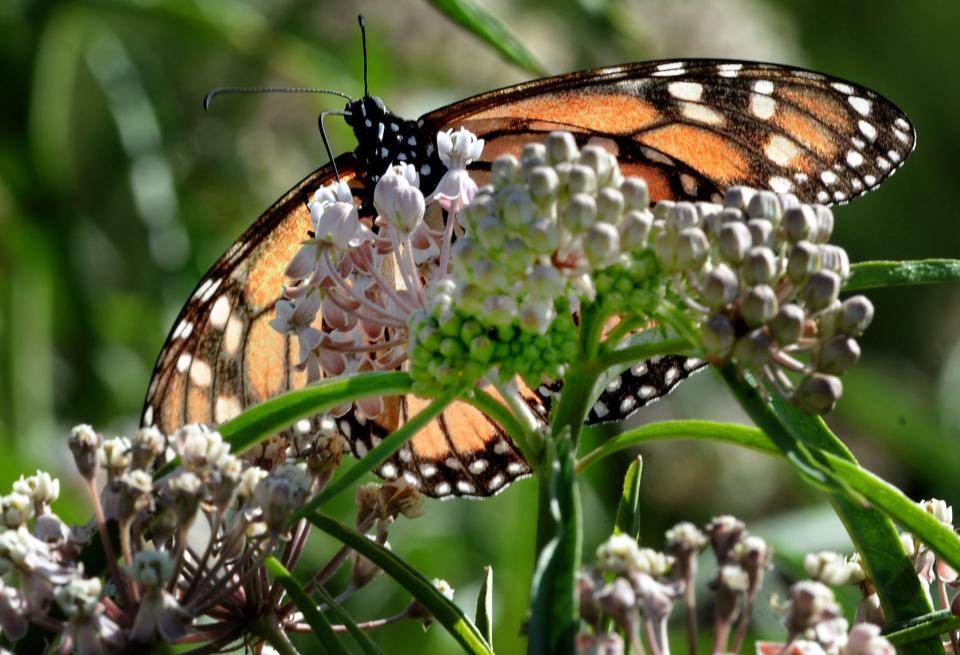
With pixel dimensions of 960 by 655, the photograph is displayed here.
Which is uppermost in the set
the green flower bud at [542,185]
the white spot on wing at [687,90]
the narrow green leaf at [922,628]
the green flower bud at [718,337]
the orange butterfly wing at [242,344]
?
the white spot on wing at [687,90]

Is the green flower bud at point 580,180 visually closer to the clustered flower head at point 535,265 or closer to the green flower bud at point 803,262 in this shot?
the clustered flower head at point 535,265

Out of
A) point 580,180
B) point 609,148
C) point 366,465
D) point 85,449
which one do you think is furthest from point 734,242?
point 609,148

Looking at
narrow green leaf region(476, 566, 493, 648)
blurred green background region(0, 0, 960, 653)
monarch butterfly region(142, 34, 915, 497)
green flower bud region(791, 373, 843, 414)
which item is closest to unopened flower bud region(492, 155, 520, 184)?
green flower bud region(791, 373, 843, 414)

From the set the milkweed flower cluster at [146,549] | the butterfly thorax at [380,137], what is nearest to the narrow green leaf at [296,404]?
the milkweed flower cluster at [146,549]

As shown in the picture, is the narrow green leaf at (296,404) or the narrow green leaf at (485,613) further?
the narrow green leaf at (485,613)

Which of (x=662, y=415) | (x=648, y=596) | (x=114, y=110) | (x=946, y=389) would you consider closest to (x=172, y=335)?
(x=648, y=596)

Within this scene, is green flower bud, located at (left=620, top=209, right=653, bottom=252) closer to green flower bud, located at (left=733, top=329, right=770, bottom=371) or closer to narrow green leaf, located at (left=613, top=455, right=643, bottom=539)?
green flower bud, located at (left=733, top=329, right=770, bottom=371)
